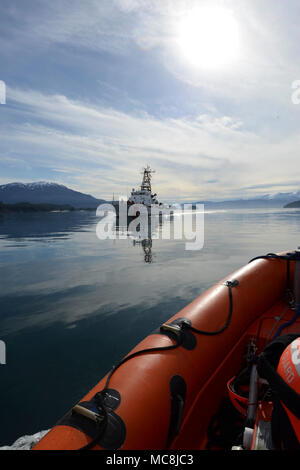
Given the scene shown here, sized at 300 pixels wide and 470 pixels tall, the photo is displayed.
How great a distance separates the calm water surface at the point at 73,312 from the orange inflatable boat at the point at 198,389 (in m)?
1.26

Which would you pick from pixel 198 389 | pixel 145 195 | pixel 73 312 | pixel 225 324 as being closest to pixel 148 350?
pixel 198 389

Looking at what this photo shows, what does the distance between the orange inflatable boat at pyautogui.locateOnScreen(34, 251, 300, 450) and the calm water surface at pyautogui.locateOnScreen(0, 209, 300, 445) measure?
1.26 m

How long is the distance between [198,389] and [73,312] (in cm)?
311

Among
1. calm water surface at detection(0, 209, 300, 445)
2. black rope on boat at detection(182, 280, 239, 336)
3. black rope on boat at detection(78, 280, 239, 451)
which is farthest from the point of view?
calm water surface at detection(0, 209, 300, 445)

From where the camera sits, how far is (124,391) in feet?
5.10

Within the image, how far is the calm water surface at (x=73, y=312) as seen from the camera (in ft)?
8.45

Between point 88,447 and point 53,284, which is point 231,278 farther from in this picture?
point 53,284

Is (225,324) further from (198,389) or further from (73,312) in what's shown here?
(73,312)

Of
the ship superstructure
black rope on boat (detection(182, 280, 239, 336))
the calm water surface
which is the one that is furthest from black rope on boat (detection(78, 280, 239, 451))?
the ship superstructure

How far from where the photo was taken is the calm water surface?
2.57 m

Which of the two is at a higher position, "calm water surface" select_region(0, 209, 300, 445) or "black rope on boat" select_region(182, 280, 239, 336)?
"black rope on boat" select_region(182, 280, 239, 336)

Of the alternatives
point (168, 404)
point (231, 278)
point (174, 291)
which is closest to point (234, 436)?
point (168, 404)

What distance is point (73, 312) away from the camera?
444 cm

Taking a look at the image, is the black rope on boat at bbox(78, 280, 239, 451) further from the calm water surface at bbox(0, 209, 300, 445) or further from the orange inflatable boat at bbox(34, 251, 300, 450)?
the calm water surface at bbox(0, 209, 300, 445)
